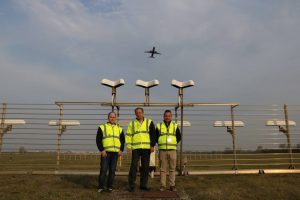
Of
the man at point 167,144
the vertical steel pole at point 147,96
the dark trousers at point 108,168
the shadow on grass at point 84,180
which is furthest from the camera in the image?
the vertical steel pole at point 147,96

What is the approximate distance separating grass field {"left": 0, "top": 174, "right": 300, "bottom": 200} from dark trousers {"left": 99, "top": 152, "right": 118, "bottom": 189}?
0.30m

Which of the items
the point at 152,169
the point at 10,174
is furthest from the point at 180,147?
the point at 10,174

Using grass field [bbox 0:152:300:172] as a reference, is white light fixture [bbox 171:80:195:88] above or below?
above

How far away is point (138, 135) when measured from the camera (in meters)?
6.29

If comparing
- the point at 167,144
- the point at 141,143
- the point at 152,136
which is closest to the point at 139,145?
the point at 141,143

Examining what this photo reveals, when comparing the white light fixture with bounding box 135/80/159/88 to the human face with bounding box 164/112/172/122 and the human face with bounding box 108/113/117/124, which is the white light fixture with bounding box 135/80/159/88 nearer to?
the human face with bounding box 164/112/172/122

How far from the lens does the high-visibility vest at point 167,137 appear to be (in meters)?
6.43

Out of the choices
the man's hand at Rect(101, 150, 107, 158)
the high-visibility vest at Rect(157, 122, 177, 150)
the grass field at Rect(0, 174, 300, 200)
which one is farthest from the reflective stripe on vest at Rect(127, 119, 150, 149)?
the grass field at Rect(0, 174, 300, 200)

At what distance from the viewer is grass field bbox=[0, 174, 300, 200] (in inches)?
222

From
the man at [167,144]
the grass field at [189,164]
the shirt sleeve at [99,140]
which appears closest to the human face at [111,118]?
the shirt sleeve at [99,140]

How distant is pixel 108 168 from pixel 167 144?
4.45ft

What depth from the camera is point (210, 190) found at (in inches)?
238

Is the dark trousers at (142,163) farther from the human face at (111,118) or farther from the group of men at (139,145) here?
the human face at (111,118)

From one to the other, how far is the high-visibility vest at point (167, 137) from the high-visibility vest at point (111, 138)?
0.89 m
